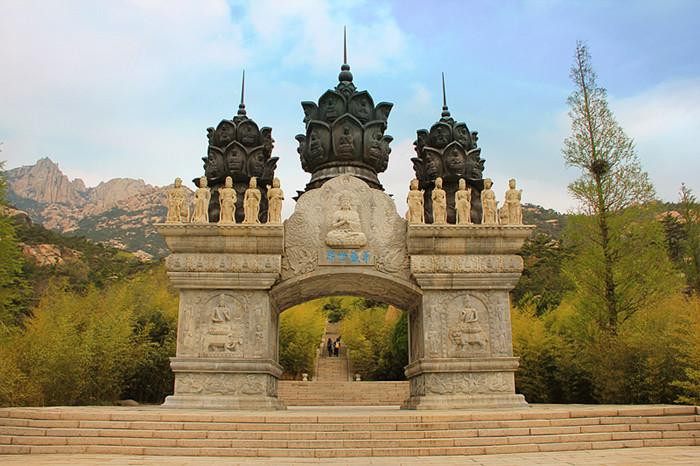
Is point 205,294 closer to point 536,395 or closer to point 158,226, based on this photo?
point 158,226

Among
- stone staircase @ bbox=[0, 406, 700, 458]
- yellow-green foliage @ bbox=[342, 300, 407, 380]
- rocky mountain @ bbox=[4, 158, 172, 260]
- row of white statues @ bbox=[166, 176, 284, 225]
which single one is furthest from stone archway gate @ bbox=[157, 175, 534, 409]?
rocky mountain @ bbox=[4, 158, 172, 260]

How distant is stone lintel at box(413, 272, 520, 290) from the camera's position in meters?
10.6

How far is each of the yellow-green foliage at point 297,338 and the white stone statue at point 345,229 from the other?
11.3 m

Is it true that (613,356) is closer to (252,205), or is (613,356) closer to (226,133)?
(252,205)

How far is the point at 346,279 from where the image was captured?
36.1 feet

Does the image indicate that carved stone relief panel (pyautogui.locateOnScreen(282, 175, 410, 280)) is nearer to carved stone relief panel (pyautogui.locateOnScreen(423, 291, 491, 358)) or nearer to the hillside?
carved stone relief panel (pyautogui.locateOnScreen(423, 291, 491, 358))

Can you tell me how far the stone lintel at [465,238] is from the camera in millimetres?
10625

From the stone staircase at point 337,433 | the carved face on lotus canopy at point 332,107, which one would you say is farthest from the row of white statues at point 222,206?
the carved face on lotus canopy at point 332,107

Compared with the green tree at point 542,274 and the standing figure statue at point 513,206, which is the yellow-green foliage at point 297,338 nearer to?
the green tree at point 542,274

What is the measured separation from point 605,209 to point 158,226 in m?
10.4

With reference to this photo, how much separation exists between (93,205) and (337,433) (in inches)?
4126

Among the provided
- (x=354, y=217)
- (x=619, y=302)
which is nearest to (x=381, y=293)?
(x=354, y=217)

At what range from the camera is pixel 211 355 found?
1020cm

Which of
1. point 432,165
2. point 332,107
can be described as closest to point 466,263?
point 332,107
